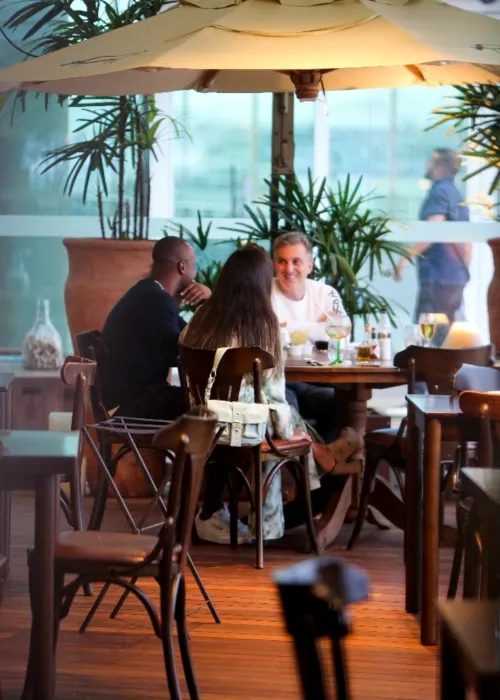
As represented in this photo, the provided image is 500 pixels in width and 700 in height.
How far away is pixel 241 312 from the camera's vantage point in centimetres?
462

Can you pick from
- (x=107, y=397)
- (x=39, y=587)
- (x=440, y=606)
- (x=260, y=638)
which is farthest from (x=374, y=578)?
(x=440, y=606)

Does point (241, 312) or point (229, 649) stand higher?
point (241, 312)

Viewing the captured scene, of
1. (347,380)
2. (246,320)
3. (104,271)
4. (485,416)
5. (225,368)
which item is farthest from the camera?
(104,271)

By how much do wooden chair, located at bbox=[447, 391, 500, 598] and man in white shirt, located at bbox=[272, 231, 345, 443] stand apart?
6.63 feet

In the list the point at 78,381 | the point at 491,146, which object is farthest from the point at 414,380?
the point at 491,146

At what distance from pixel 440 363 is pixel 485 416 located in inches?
51.2

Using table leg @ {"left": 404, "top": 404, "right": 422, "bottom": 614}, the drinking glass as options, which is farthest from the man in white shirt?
table leg @ {"left": 404, "top": 404, "right": 422, "bottom": 614}

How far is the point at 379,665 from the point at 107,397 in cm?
198

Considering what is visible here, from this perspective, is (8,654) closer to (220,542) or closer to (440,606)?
(220,542)

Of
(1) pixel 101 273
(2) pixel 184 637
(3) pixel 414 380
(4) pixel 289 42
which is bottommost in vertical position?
(2) pixel 184 637

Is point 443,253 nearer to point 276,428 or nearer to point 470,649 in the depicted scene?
point 276,428

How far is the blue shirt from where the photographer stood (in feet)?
26.9

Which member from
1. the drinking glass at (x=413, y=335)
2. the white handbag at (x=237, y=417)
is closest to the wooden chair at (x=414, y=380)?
the drinking glass at (x=413, y=335)

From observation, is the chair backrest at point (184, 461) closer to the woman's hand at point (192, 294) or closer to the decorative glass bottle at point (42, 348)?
the woman's hand at point (192, 294)
